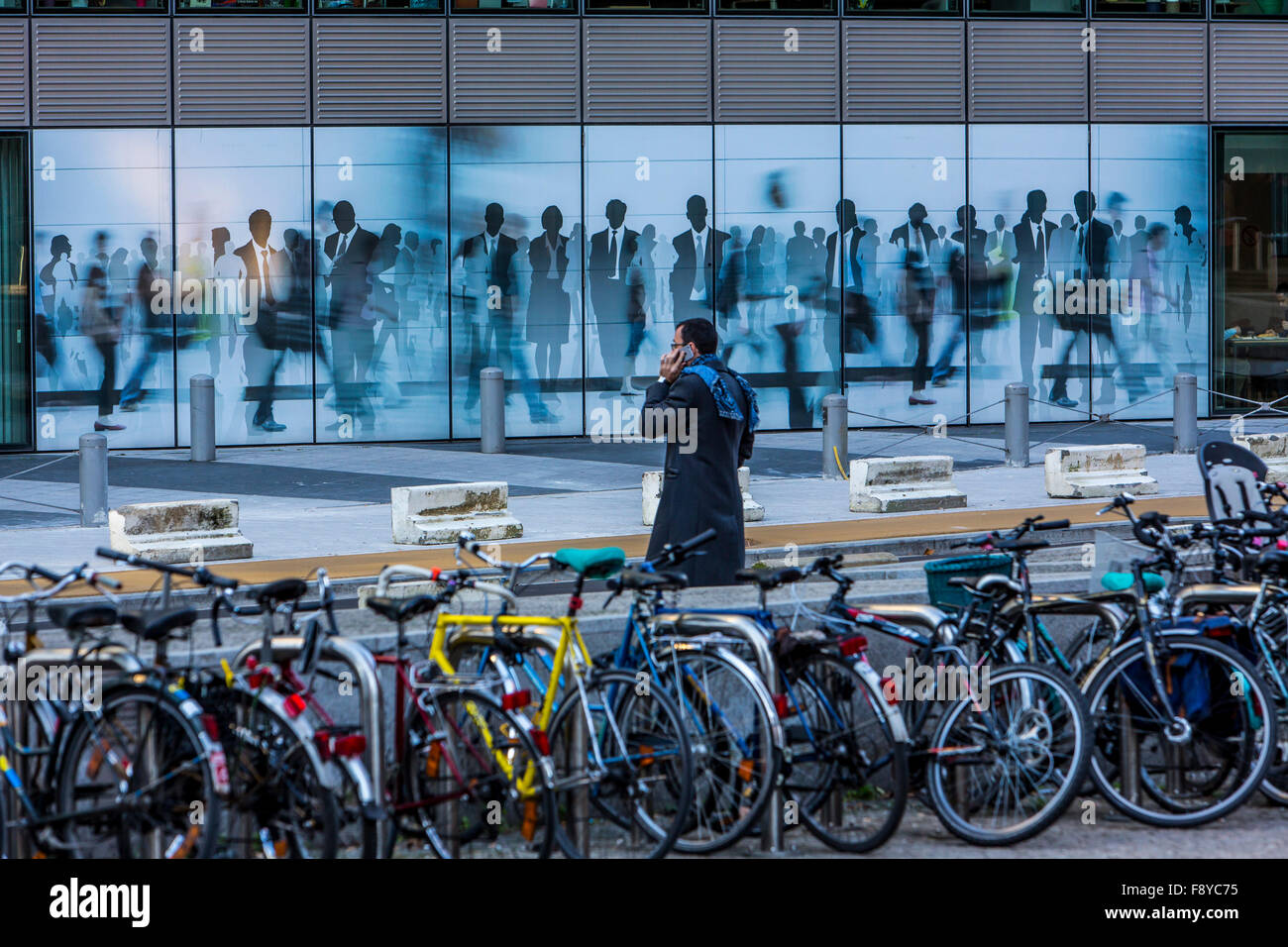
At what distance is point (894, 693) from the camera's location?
5898 mm

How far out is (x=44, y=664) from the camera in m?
5.05

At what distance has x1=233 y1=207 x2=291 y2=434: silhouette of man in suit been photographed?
2086 cm

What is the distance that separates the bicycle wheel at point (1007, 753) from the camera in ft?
18.2

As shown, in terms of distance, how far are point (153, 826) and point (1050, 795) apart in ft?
9.46

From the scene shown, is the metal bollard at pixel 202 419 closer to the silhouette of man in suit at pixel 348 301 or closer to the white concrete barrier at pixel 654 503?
the silhouette of man in suit at pixel 348 301

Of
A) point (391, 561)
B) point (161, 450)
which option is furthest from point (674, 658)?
point (161, 450)

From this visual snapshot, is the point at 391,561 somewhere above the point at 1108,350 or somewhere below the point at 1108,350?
below

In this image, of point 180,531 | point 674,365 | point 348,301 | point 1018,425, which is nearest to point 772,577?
point 674,365

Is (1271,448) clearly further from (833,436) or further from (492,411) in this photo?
(492,411)

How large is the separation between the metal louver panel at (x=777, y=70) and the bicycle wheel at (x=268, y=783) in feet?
58.2

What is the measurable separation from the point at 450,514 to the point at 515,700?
7.93 m

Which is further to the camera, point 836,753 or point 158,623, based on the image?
point 836,753

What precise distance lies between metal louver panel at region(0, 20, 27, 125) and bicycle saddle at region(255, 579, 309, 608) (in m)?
17.0

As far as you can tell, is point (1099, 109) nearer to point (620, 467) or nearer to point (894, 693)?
point (620, 467)
